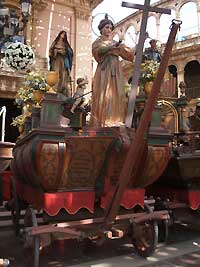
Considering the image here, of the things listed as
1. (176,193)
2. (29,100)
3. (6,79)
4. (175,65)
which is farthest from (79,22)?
(175,65)

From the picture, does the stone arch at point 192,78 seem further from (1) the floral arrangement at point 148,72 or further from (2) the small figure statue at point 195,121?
(1) the floral arrangement at point 148,72

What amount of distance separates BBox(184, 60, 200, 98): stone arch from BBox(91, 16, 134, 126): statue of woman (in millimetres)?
24134

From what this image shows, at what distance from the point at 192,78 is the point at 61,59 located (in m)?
24.5

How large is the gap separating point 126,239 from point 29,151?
9.05ft

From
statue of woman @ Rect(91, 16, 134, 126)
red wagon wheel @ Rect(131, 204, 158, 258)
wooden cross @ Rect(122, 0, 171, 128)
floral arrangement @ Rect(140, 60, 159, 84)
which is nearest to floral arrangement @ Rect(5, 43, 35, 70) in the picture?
floral arrangement @ Rect(140, 60, 159, 84)

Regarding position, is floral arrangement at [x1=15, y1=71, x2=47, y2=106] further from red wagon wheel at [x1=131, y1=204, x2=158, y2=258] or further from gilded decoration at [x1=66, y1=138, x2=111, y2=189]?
red wagon wheel at [x1=131, y1=204, x2=158, y2=258]

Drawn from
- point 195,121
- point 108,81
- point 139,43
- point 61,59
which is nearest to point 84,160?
point 108,81

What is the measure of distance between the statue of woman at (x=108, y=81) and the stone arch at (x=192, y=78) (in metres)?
24.1

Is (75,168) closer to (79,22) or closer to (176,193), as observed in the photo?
(176,193)

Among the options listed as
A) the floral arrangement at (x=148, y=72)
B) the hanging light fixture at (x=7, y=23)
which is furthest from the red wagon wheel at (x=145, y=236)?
the hanging light fixture at (x=7, y=23)

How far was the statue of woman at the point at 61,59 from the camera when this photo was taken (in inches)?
258

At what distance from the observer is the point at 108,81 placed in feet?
17.5

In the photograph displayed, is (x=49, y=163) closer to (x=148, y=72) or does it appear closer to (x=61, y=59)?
(x=61, y=59)

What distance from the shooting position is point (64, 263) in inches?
193
